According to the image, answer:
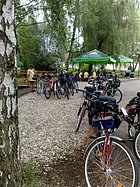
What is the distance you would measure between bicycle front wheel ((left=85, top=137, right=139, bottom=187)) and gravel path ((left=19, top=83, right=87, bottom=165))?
941mm

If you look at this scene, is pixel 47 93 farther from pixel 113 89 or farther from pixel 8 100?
pixel 8 100

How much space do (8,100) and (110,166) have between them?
120 cm

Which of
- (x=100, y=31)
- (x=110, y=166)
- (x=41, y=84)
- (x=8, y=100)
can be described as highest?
(x=100, y=31)

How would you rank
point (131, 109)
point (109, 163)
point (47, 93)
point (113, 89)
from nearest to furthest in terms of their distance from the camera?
1. point (109, 163)
2. point (131, 109)
3. point (113, 89)
4. point (47, 93)

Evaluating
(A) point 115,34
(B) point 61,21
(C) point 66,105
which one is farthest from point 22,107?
(A) point 115,34

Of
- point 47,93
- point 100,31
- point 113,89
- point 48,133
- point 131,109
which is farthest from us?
point 100,31

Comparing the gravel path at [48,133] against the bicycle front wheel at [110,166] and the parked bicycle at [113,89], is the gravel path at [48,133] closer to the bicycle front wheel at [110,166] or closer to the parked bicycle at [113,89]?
the bicycle front wheel at [110,166]

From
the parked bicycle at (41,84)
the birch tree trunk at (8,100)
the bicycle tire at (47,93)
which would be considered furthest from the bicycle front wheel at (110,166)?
the parked bicycle at (41,84)

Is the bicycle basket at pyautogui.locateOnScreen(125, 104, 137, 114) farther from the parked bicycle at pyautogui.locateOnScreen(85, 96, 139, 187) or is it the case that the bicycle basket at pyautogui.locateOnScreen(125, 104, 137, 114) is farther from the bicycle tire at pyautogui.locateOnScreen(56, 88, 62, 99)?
the bicycle tire at pyautogui.locateOnScreen(56, 88, 62, 99)

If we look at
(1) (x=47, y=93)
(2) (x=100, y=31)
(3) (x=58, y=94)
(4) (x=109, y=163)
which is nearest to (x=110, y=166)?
(4) (x=109, y=163)

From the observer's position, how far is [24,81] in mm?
16625

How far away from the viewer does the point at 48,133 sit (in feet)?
17.4

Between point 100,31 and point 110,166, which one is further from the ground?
point 100,31

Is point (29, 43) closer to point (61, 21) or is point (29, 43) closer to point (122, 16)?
point (122, 16)
